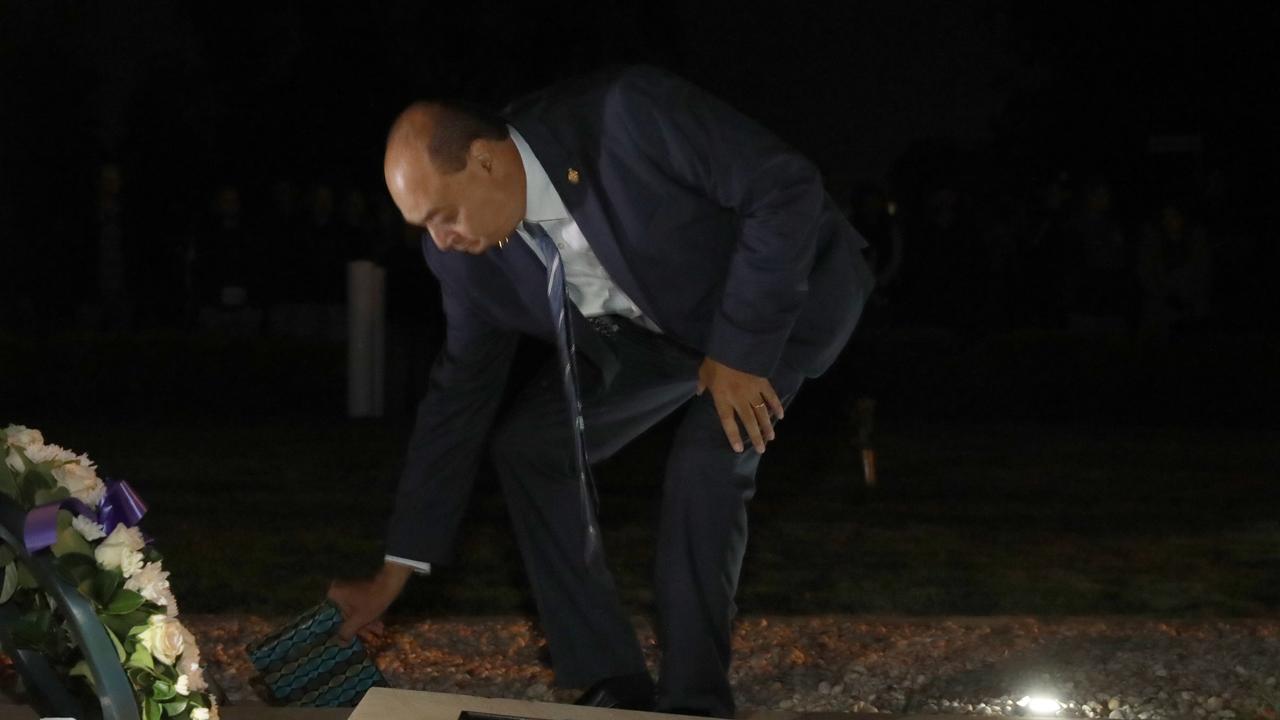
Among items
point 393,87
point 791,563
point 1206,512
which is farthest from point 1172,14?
point 791,563

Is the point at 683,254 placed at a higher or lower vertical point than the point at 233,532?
higher

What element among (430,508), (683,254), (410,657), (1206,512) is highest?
(683,254)

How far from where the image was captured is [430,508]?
12.5ft

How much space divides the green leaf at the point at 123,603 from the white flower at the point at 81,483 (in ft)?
0.61

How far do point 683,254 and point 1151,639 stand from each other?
6.79 ft

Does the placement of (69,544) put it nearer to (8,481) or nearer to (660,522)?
(8,481)

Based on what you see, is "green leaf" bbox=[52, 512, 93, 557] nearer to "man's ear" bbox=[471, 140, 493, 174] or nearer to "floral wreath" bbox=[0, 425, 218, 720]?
"floral wreath" bbox=[0, 425, 218, 720]

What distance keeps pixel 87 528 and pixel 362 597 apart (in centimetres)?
116

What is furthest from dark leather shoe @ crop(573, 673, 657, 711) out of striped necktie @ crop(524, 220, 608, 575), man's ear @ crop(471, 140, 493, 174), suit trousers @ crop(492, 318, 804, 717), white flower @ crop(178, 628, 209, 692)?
man's ear @ crop(471, 140, 493, 174)

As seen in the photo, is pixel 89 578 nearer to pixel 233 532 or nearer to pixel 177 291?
pixel 233 532

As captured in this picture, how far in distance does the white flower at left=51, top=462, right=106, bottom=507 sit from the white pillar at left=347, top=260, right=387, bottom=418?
858 centimetres

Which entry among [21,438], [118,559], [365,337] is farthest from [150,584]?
[365,337]

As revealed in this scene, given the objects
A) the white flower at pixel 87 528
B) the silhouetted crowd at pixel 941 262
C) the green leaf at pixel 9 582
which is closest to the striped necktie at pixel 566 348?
the white flower at pixel 87 528

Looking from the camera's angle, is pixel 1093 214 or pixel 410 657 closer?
→ pixel 410 657
